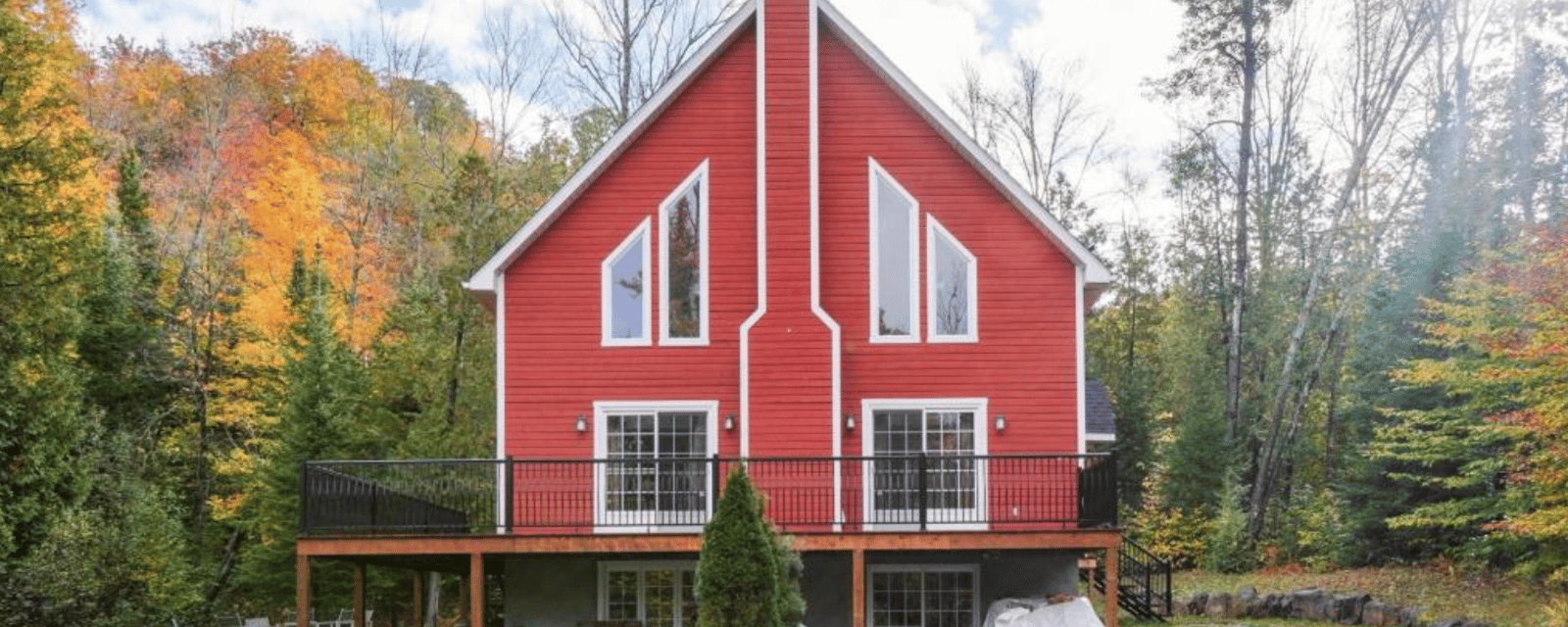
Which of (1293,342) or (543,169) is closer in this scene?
(543,169)

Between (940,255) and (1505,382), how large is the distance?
28.8 feet

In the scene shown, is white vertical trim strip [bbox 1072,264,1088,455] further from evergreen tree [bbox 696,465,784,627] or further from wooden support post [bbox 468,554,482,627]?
wooden support post [bbox 468,554,482,627]

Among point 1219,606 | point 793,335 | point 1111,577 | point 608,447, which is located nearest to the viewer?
point 1111,577

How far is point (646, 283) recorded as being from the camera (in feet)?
58.6

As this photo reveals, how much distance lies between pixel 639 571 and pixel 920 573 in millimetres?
3786

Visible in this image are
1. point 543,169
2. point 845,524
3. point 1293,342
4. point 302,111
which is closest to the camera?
point 845,524

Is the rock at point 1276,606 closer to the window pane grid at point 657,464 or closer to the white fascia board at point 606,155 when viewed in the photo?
the window pane grid at point 657,464

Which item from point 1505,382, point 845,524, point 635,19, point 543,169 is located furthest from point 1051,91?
point 845,524

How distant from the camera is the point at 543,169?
2703 centimetres

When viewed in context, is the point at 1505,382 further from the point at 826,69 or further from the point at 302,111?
the point at 302,111

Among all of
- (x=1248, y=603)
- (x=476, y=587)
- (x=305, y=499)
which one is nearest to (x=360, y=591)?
(x=305, y=499)

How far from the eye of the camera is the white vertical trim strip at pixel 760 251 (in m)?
17.1

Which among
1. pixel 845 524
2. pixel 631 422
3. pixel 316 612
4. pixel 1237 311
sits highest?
pixel 1237 311

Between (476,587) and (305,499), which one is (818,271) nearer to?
(476,587)
